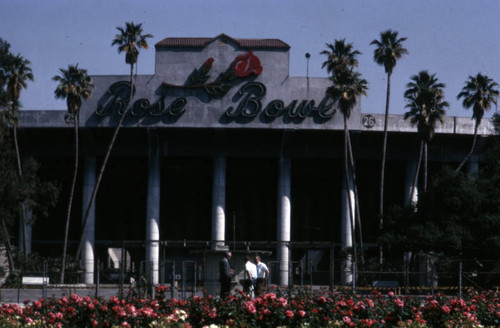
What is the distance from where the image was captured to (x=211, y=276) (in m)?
32.6

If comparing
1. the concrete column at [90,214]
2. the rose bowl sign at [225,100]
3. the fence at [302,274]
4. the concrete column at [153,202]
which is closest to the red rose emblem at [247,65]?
the rose bowl sign at [225,100]

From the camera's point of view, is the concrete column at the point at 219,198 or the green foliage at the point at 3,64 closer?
the green foliage at the point at 3,64

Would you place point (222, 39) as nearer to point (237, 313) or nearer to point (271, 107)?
point (271, 107)

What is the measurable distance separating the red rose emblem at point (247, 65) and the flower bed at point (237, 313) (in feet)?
161

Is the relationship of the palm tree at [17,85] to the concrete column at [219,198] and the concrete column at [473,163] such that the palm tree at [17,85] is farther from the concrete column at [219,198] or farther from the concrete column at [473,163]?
the concrete column at [473,163]

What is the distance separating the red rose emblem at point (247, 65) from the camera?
67688mm

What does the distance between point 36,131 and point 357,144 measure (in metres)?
25.7

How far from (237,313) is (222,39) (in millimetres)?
52227

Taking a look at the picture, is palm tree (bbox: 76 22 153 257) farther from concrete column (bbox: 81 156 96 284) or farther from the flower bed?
the flower bed

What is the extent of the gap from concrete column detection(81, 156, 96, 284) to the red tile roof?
1122 centimetres

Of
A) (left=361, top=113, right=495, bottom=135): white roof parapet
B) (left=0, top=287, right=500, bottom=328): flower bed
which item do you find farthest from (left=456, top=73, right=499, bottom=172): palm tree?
(left=0, top=287, right=500, bottom=328): flower bed

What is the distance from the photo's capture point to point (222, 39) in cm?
6825

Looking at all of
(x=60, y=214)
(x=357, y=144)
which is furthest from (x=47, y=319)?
(x=60, y=214)

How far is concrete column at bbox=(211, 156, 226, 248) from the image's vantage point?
68875 millimetres
